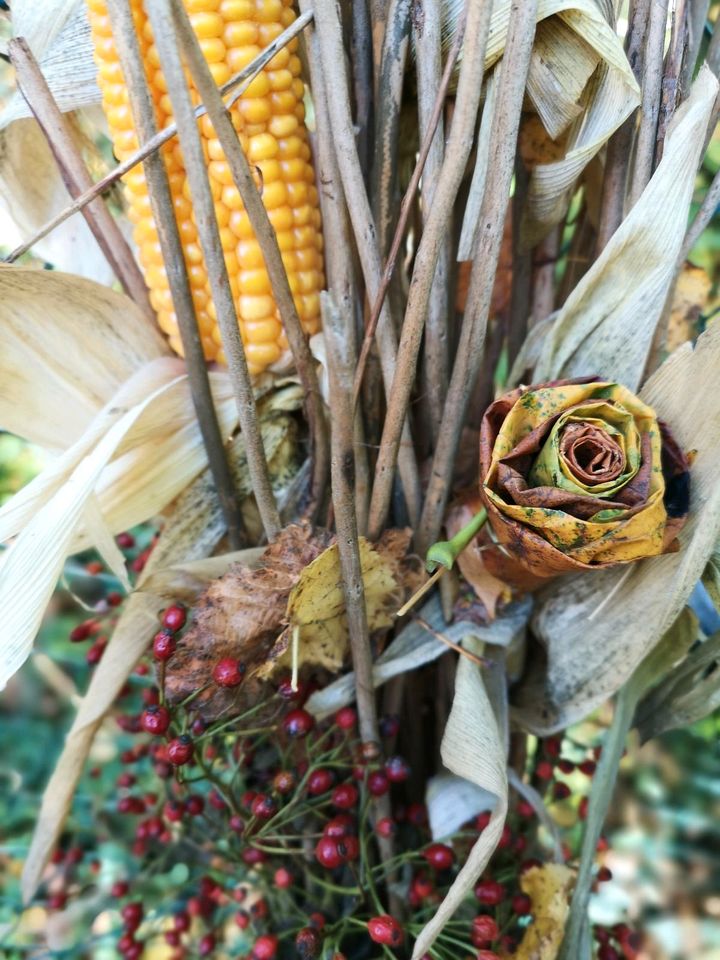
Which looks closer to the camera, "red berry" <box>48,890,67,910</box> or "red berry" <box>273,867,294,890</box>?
"red berry" <box>273,867,294,890</box>

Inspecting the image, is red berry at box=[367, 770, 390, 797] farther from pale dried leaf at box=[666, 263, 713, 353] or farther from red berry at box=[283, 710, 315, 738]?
pale dried leaf at box=[666, 263, 713, 353]

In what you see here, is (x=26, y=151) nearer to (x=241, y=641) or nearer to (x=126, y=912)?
(x=241, y=641)

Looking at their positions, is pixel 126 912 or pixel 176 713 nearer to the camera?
pixel 176 713

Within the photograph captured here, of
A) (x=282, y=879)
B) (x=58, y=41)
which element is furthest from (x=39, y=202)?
(x=282, y=879)

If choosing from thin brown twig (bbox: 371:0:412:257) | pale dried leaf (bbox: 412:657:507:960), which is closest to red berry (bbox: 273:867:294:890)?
pale dried leaf (bbox: 412:657:507:960)

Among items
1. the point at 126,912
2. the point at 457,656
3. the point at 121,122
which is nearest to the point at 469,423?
the point at 457,656

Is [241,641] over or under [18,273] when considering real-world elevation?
under
